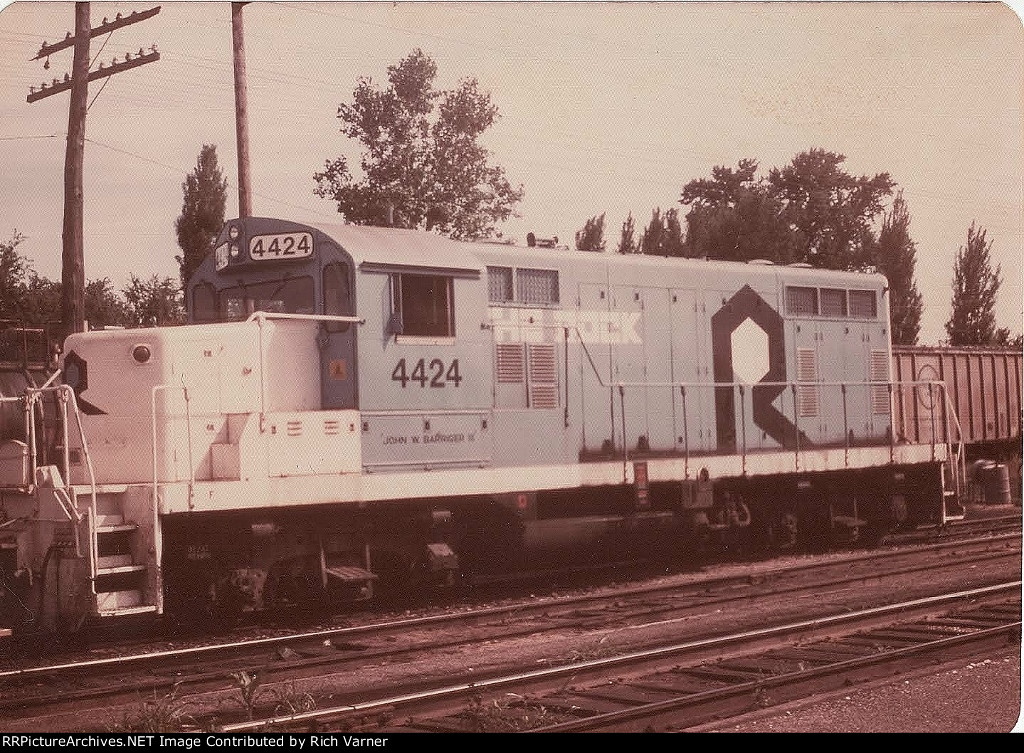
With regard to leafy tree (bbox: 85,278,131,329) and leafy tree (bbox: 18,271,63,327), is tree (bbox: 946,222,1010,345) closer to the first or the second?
leafy tree (bbox: 85,278,131,329)

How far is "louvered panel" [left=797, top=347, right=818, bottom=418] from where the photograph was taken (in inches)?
479

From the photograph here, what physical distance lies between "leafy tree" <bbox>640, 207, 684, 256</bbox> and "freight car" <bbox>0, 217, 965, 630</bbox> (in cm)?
17

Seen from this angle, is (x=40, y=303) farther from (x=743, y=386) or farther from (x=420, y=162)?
(x=743, y=386)

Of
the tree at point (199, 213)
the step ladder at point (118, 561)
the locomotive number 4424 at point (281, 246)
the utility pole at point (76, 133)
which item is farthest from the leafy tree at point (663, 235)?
the step ladder at point (118, 561)

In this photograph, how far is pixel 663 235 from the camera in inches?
431

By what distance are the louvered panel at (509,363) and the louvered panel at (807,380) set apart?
11.2ft

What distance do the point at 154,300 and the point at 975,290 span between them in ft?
20.7

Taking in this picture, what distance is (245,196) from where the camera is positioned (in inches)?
384

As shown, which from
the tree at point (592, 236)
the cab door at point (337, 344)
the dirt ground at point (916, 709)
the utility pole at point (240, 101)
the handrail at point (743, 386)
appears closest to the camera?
the dirt ground at point (916, 709)

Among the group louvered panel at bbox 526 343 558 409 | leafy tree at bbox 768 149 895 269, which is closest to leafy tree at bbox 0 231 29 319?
louvered panel at bbox 526 343 558 409

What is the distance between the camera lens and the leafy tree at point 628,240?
1016 cm

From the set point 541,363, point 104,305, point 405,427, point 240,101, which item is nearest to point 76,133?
point 240,101

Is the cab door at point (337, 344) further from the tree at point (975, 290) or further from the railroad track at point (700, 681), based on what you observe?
the tree at point (975, 290)
